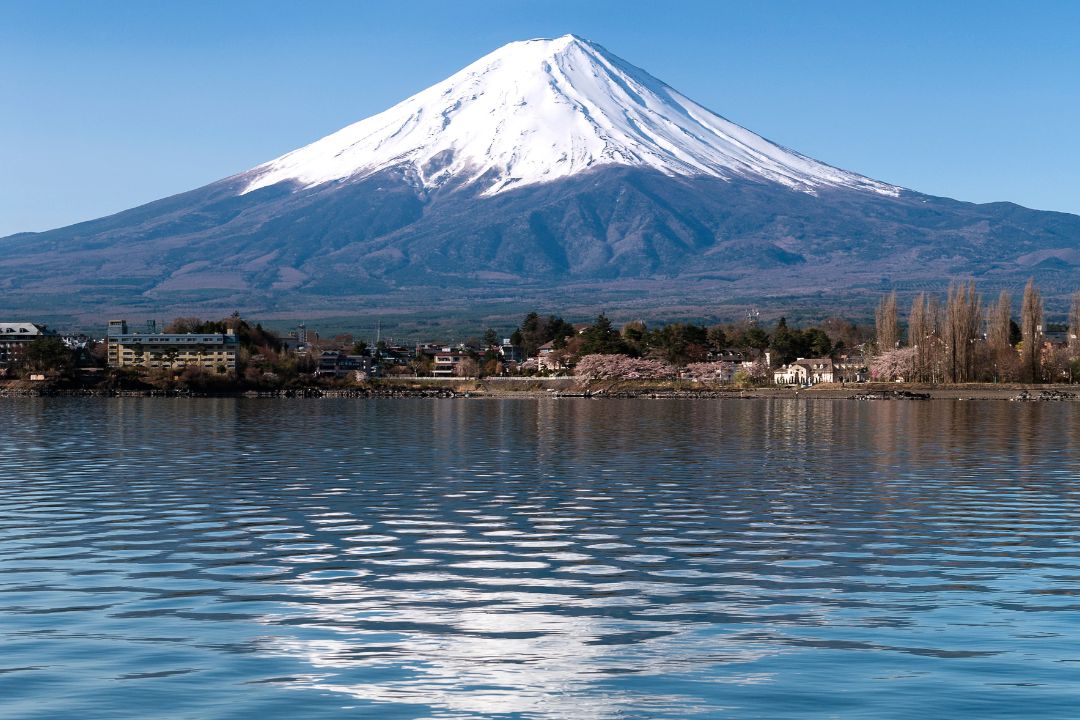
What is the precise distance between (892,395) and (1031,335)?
47.6 ft

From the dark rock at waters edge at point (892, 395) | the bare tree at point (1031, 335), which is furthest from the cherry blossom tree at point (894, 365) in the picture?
the bare tree at point (1031, 335)

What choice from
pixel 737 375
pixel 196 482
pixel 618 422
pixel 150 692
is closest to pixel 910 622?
pixel 150 692

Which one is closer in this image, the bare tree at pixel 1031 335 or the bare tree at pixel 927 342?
the bare tree at pixel 1031 335

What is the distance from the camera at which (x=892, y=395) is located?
105625 mm

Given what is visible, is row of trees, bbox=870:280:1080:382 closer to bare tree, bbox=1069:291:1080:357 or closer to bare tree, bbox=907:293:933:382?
bare tree, bbox=907:293:933:382

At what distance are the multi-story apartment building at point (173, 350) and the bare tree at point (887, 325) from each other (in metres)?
58.2

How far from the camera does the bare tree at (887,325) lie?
11862 cm

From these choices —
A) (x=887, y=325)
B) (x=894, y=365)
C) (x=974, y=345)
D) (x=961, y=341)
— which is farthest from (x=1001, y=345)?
(x=887, y=325)

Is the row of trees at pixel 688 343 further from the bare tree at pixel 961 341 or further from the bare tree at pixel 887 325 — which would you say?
A: the bare tree at pixel 961 341

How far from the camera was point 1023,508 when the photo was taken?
2500 centimetres

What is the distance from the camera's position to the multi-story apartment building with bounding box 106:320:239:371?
13525 centimetres

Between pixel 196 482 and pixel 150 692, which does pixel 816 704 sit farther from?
pixel 196 482

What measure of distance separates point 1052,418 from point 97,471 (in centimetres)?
4800

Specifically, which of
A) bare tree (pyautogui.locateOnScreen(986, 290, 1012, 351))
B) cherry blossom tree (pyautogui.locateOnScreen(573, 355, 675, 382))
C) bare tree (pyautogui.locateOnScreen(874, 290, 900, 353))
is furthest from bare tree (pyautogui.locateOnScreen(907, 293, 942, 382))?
cherry blossom tree (pyautogui.locateOnScreen(573, 355, 675, 382))
